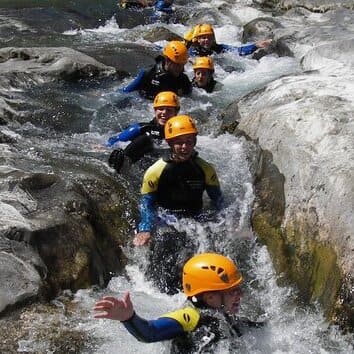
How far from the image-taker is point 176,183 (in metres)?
6.04

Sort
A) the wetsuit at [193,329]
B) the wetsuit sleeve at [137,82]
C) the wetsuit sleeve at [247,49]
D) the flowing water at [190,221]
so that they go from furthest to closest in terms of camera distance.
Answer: the wetsuit sleeve at [247,49] < the wetsuit sleeve at [137,82] < the flowing water at [190,221] < the wetsuit at [193,329]

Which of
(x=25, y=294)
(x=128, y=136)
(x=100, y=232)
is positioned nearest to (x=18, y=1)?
(x=128, y=136)

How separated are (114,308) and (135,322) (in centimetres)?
24

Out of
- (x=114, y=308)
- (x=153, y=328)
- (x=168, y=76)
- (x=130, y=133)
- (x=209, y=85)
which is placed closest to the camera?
(x=114, y=308)

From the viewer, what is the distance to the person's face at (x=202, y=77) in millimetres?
9578

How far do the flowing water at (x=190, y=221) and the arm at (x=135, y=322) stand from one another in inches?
17.8

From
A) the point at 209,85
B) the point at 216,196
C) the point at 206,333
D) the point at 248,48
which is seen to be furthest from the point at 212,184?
the point at 248,48

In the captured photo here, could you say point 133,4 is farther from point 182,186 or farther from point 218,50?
point 182,186

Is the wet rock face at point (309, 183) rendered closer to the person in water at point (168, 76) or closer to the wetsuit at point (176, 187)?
the wetsuit at point (176, 187)

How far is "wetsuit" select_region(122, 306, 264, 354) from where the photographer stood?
3.75 meters

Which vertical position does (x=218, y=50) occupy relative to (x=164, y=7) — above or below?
above

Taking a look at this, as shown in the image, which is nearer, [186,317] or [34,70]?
[186,317]

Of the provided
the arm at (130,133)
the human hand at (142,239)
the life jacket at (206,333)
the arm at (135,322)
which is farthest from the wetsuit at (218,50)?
the arm at (135,322)

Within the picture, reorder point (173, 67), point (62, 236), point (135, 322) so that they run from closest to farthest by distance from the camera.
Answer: point (135, 322)
point (62, 236)
point (173, 67)
